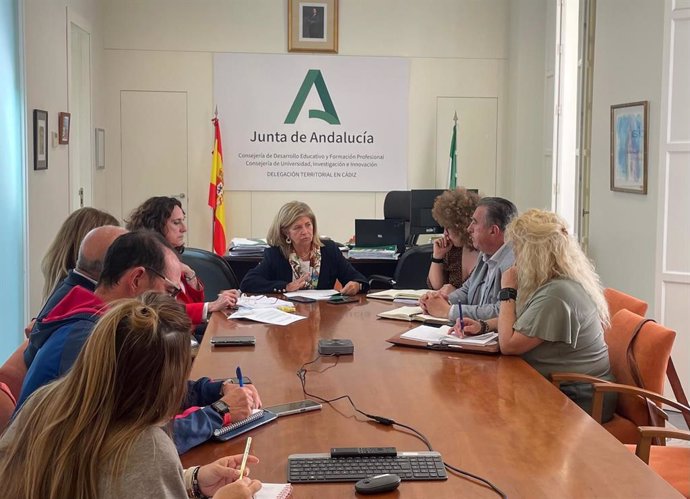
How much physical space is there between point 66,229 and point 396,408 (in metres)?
1.66

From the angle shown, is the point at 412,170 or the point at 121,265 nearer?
the point at 121,265

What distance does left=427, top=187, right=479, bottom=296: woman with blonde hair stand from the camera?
4.72 metres

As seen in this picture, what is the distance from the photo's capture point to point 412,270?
18.1ft

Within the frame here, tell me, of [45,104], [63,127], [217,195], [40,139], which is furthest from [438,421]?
[217,195]

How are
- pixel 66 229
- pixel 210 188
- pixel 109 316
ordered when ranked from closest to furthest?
pixel 109 316, pixel 66 229, pixel 210 188

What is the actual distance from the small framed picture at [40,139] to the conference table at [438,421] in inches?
122

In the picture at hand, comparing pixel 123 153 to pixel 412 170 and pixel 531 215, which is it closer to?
pixel 412 170

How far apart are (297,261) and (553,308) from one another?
204 centimetres

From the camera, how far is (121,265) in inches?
101

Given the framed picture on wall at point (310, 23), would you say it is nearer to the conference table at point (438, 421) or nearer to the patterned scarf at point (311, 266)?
the patterned scarf at point (311, 266)

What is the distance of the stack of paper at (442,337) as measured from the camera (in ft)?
11.3

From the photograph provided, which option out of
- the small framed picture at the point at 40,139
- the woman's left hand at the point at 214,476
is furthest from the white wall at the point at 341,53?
the woman's left hand at the point at 214,476

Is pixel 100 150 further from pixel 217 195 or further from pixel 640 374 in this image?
pixel 640 374

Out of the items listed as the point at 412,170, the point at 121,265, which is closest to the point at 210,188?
the point at 412,170
